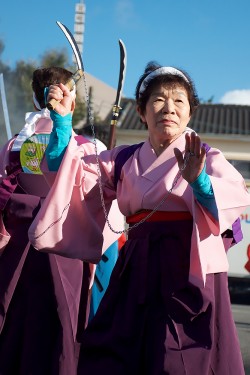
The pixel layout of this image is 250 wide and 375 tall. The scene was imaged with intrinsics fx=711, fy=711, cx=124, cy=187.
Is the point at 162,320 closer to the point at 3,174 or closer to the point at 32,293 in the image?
the point at 32,293

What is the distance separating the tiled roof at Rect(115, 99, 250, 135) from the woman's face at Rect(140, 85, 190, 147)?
16119mm

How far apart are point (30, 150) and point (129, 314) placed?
141 centimetres

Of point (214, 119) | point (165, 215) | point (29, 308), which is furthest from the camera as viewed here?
point (214, 119)

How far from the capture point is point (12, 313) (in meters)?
3.54

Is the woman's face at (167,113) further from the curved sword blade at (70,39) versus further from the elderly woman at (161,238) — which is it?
the curved sword blade at (70,39)

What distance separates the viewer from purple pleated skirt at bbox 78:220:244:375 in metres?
2.49

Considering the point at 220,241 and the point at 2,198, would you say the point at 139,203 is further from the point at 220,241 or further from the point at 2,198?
the point at 2,198

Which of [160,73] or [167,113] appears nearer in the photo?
[167,113]

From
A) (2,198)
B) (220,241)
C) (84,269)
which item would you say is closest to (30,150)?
(2,198)

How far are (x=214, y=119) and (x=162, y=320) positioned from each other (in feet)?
60.8

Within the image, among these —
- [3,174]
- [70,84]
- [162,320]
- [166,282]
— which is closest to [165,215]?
[166,282]

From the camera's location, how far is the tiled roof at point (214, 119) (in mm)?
19719

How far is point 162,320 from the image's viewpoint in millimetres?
2537

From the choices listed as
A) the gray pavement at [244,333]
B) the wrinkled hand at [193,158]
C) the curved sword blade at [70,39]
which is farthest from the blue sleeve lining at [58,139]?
the gray pavement at [244,333]
